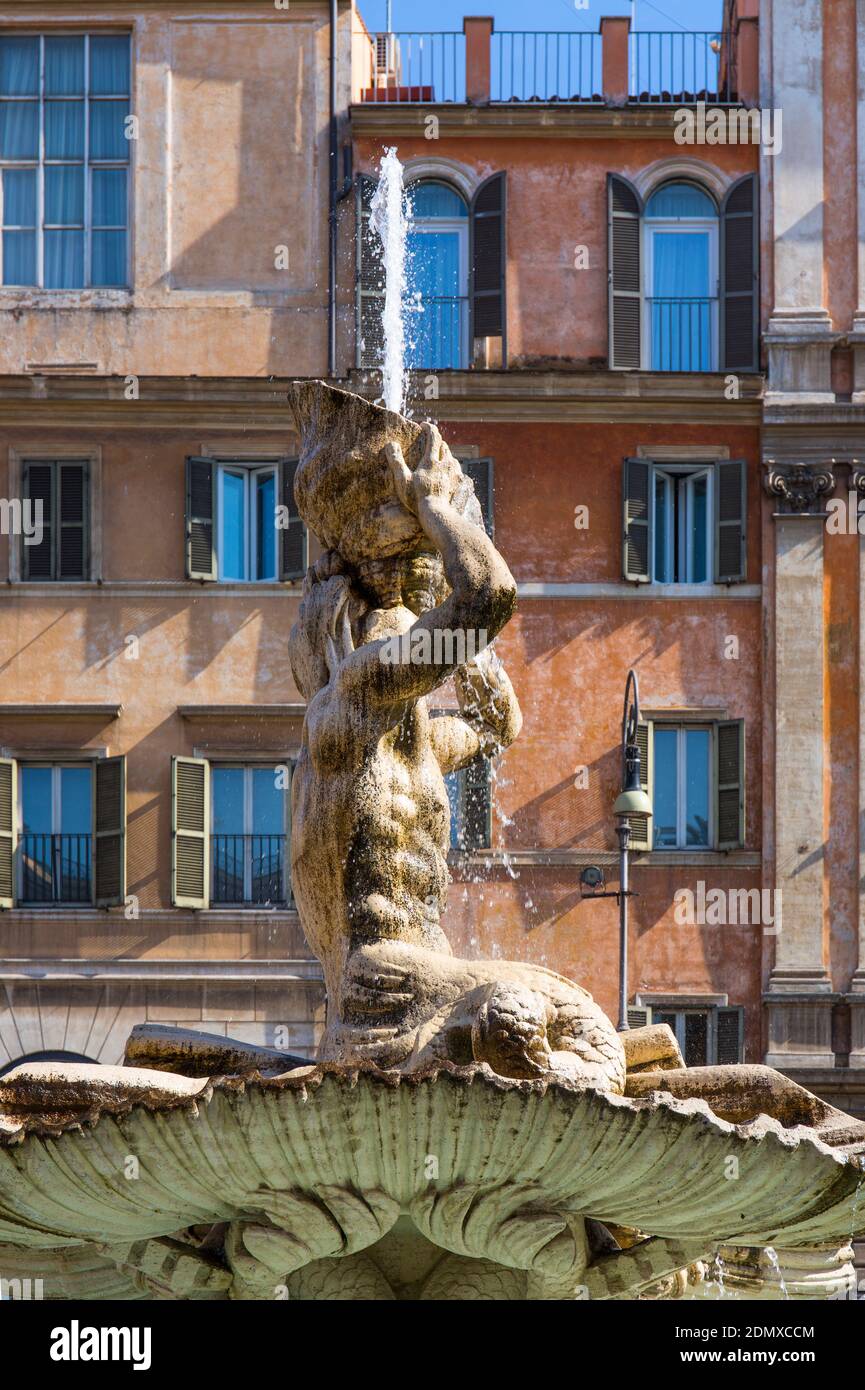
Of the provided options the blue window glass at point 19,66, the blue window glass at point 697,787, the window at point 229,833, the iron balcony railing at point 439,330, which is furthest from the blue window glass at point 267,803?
the blue window glass at point 19,66

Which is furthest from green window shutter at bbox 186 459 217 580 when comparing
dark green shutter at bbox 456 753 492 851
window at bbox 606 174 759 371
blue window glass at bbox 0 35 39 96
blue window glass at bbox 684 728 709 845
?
blue window glass at bbox 684 728 709 845

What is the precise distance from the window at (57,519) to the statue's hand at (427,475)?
21.9 meters

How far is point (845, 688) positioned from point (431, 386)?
5.08 meters

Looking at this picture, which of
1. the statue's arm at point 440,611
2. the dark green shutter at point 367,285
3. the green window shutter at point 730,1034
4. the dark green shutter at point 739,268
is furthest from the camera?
the dark green shutter at point 739,268

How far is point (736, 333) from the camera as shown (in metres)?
31.1

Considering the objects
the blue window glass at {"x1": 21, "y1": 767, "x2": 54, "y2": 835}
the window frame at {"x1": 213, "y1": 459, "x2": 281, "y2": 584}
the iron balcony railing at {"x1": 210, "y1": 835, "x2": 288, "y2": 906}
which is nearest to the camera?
the iron balcony railing at {"x1": 210, "y1": 835, "x2": 288, "y2": 906}

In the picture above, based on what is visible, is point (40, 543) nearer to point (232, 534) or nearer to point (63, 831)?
point (232, 534)

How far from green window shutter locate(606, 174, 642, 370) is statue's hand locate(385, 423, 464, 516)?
73.3 ft

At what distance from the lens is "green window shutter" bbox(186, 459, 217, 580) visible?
3052 cm

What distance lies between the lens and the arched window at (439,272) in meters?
31.3

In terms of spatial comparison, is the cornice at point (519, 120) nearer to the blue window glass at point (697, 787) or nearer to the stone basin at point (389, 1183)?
the blue window glass at point (697, 787)

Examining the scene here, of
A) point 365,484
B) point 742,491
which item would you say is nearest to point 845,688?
point 742,491

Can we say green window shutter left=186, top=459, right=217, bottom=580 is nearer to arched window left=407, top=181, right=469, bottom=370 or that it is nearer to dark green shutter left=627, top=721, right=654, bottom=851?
arched window left=407, top=181, right=469, bottom=370
